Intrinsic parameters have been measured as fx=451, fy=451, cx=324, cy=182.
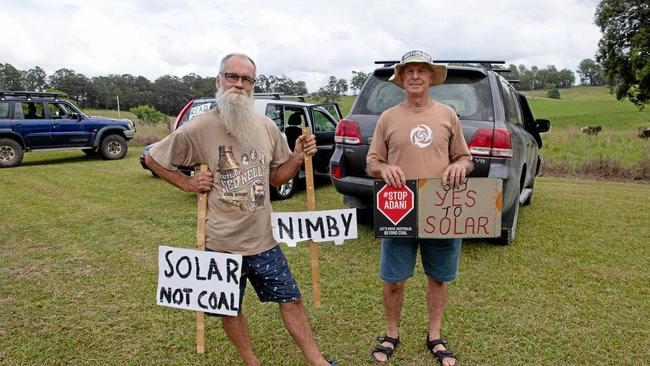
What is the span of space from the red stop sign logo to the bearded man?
0.62 meters

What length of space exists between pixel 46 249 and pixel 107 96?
152ft

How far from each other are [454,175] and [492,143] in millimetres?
1587

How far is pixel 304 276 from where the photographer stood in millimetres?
3920

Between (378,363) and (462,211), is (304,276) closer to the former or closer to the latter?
(378,363)

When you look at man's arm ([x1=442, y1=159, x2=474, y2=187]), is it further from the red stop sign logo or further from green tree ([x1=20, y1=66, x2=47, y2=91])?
green tree ([x1=20, y1=66, x2=47, y2=91])

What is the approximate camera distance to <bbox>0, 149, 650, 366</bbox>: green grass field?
2.73 metres

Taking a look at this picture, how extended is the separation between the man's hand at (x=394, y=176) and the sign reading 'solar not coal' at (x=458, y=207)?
0.35 ft

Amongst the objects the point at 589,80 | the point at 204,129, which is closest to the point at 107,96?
the point at 204,129

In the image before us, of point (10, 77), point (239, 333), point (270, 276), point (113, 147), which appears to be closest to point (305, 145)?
point (270, 276)

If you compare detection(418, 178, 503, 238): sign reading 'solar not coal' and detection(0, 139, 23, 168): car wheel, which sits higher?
detection(418, 178, 503, 238): sign reading 'solar not coal'

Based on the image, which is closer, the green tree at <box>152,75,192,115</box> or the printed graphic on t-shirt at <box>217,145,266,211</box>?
the printed graphic on t-shirt at <box>217,145,266,211</box>

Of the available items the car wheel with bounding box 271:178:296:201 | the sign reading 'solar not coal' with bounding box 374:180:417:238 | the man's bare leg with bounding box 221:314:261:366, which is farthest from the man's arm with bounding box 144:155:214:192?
the car wheel with bounding box 271:178:296:201

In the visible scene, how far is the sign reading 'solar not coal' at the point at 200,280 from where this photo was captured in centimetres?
220

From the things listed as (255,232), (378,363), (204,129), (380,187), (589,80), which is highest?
(589,80)
